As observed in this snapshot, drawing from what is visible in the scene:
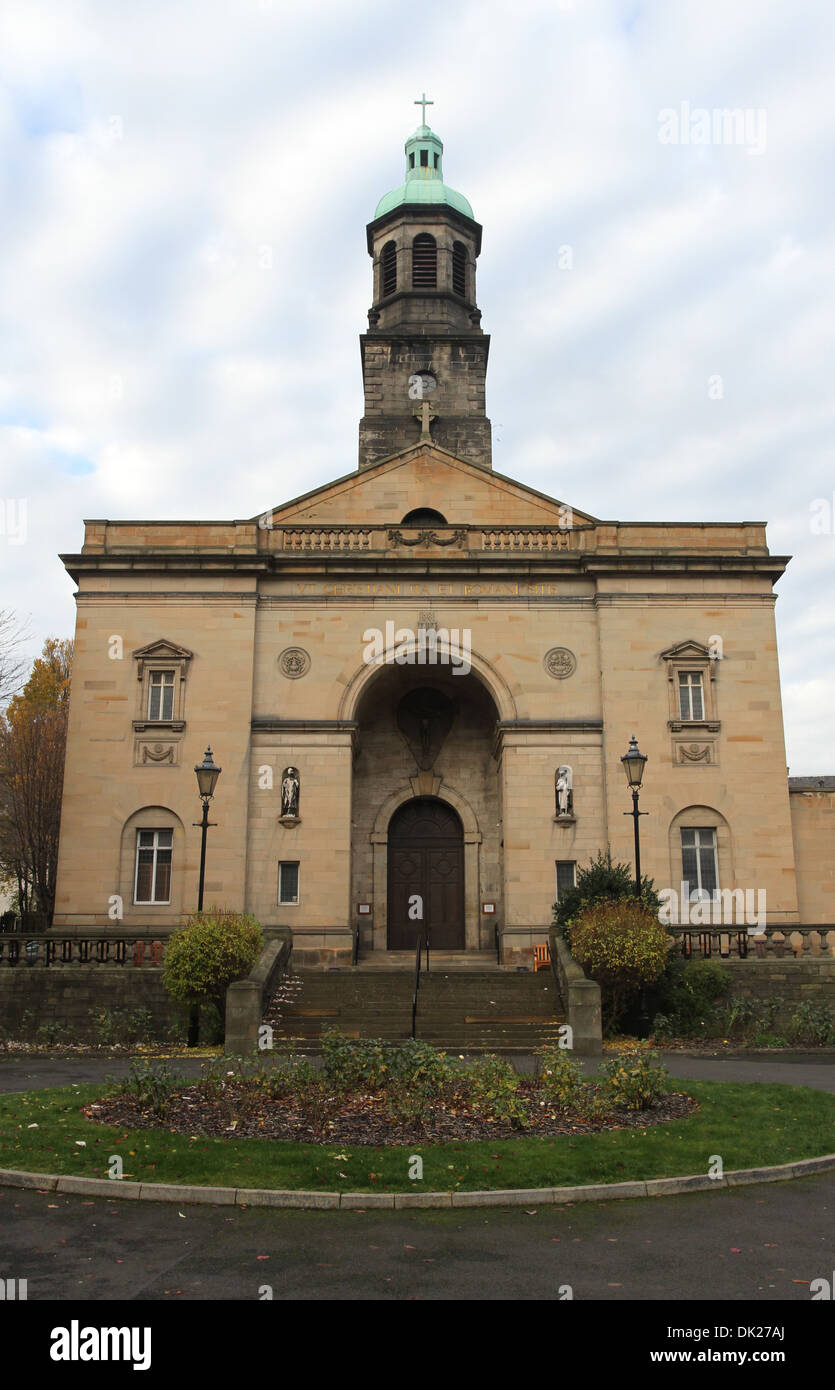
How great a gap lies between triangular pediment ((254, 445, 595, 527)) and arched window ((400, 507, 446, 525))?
0.10 meters

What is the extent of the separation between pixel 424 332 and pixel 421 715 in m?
14.0

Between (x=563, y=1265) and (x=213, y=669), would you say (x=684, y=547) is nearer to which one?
(x=213, y=669)

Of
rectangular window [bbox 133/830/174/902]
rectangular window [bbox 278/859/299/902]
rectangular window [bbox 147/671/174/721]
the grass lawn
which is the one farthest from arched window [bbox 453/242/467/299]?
the grass lawn

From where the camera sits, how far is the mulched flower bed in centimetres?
1080

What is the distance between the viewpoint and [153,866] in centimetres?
2688

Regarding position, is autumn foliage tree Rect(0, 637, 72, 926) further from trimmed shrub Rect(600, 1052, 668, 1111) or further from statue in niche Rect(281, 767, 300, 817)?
trimmed shrub Rect(600, 1052, 668, 1111)

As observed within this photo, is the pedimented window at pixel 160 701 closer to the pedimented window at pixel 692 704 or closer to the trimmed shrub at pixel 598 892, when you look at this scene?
the trimmed shrub at pixel 598 892

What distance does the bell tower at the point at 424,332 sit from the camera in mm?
36406

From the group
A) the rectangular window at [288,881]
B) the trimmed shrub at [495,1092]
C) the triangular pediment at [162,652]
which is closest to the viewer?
the trimmed shrub at [495,1092]

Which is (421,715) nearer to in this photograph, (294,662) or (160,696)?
(294,662)

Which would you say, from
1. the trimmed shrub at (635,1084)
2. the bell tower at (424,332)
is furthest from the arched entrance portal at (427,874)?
the trimmed shrub at (635,1084)

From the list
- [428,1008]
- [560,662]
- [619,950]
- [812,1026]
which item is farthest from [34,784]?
[812,1026]

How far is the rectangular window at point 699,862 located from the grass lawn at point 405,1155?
49.3 feet

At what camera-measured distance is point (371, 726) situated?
3089cm
